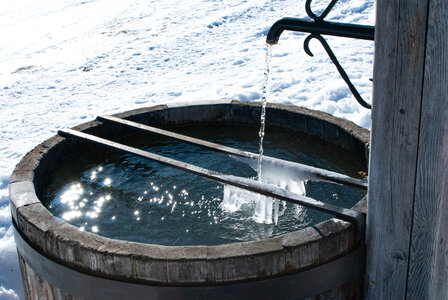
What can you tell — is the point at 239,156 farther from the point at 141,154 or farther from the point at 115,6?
the point at 115,6

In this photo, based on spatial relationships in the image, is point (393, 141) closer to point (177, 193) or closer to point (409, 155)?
point (409, 155)

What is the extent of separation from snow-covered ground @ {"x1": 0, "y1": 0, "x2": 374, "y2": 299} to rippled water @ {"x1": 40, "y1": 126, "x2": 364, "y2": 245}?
0.81m

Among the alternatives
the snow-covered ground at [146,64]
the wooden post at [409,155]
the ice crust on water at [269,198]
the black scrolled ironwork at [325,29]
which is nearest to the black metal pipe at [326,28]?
the black scrolled ironwork at [325,29]

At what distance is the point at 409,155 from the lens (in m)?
1.97

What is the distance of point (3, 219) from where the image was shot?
152 inches

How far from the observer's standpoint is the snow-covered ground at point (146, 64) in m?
5.67

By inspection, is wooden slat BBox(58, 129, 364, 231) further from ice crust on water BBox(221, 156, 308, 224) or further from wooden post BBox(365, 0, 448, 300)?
ice crust on water BBox(221, 156, 308, 224)

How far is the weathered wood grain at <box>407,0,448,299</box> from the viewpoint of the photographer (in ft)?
5.98

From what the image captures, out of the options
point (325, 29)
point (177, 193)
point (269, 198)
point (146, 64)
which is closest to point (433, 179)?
point (325, 29)

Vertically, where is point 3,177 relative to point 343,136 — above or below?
below

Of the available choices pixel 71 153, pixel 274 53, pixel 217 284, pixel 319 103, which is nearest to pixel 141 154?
pixel 71 153

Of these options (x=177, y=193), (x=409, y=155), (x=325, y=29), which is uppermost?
(x=325, y=29)

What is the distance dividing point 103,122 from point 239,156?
1.22 meters

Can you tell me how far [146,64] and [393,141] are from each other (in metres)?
6.32
